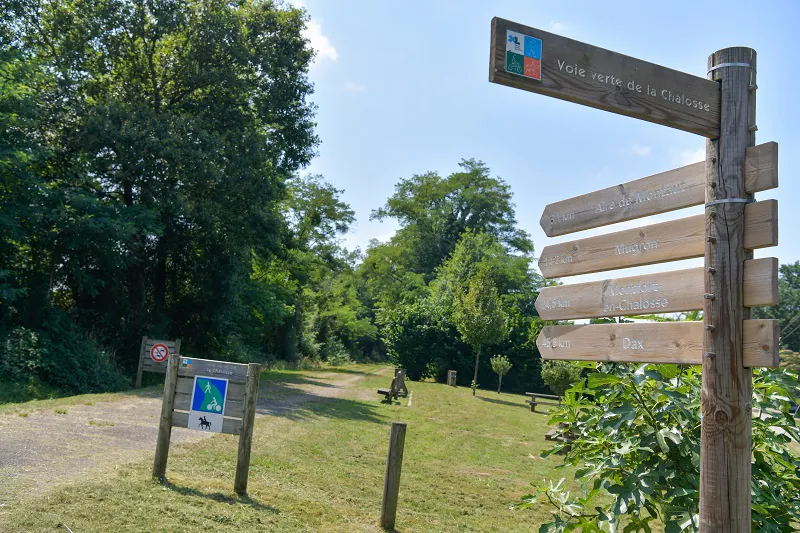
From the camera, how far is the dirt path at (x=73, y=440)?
265 inches

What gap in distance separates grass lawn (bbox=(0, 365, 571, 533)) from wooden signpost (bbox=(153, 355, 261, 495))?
0.59 meters

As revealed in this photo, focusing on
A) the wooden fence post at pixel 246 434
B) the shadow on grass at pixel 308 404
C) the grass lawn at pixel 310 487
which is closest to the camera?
the grass lawn at pixel 310 487

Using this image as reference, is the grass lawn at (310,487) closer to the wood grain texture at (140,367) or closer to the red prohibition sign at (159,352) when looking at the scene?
the red prohibition sign at (159,352)

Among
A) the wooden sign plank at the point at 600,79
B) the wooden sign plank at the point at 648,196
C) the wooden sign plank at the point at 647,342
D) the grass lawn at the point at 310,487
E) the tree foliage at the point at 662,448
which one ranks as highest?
the wooden sign plank at the point at 600,79

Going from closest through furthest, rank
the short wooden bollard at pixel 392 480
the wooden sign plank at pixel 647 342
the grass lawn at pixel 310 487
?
the wooden sign plank at pixel 647 342, the grass lawn at pixel 310 487, the short wooden bollard at pixel 392 480

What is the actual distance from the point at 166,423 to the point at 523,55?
579 centimetres

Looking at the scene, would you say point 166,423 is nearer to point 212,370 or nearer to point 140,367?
point 212,370

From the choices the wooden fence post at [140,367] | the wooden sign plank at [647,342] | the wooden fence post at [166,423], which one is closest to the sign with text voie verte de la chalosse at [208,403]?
the wooden fence post at [166,423]

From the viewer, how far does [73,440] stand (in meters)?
8.98

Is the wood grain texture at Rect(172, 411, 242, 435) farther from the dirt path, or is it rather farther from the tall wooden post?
the tall wooden post

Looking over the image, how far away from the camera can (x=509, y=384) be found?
131 feet

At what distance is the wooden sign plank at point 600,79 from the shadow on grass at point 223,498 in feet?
16.7

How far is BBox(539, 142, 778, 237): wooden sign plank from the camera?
10.6 ft

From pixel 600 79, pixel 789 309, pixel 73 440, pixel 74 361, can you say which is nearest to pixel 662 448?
pixel 600 79
